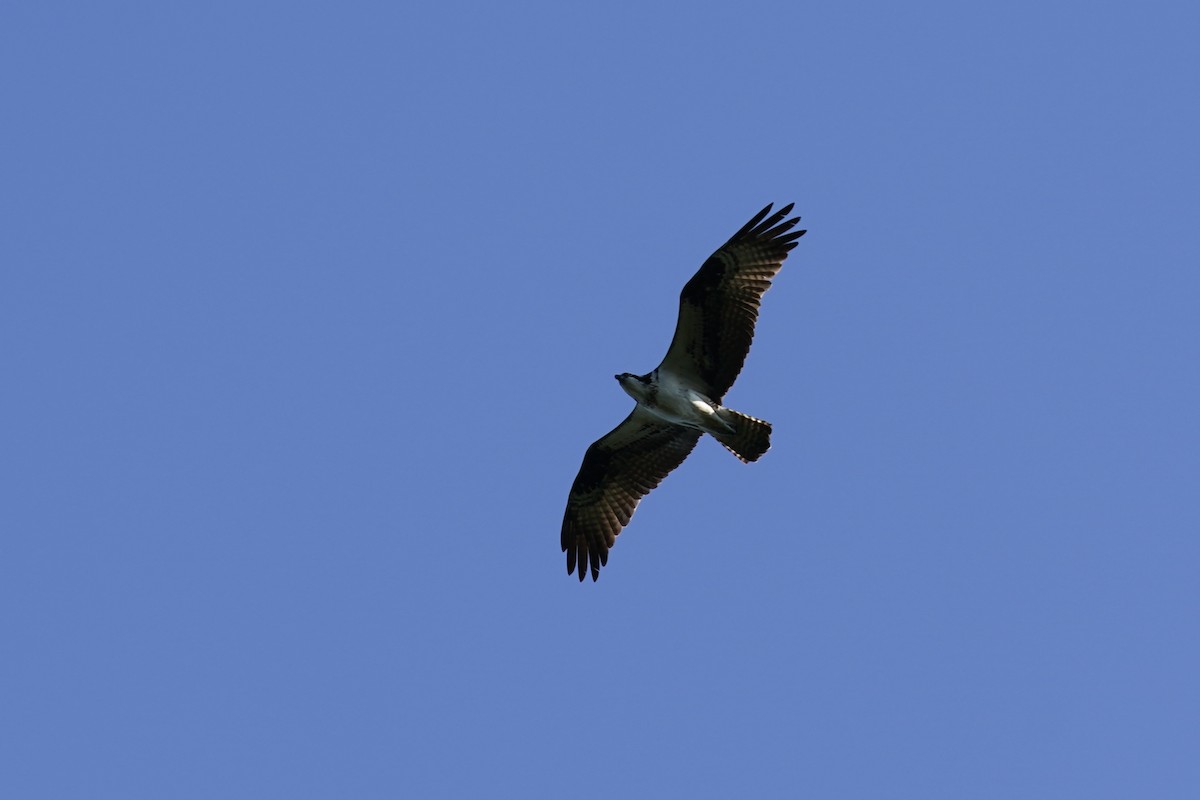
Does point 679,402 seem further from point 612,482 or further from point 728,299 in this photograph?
point 612,482

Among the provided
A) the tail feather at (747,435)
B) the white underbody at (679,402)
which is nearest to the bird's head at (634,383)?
the white underbody at (679,402)

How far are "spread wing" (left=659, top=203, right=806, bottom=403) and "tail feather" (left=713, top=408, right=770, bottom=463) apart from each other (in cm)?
35

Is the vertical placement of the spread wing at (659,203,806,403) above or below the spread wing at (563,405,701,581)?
above

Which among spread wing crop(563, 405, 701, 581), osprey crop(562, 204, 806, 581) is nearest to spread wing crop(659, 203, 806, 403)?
osprey crop(562, 204, 806, 581)

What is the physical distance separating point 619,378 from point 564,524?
2511mm

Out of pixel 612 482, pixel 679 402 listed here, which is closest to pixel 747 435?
pixel 679 402

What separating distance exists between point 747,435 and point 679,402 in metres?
0.87

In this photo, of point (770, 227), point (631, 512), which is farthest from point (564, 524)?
point (770, 227)

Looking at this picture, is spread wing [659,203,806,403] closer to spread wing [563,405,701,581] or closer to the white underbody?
the white underbody

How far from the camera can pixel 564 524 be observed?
2003 centimetres

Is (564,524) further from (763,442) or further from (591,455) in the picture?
(763,442)

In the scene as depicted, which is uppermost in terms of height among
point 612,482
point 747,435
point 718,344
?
point 718,344

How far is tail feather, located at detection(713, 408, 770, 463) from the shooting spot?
1827cm

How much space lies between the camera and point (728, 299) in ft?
59.2
